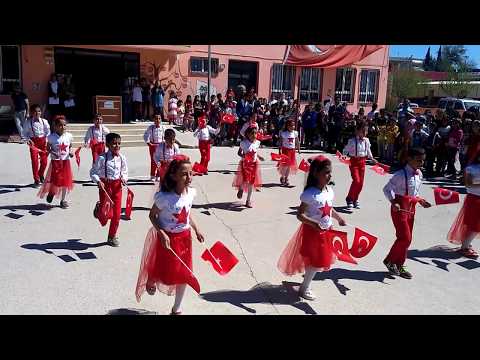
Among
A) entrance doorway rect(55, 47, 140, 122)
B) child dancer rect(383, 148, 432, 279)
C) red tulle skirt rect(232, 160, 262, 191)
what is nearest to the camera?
child dancer rect(383, 148, 432, 279)

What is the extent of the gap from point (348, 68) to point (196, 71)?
8782mm

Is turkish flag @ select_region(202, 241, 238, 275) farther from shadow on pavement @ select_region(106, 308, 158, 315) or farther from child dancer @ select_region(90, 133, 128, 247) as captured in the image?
child dancer @ select_region(90, 133, 128, 247)

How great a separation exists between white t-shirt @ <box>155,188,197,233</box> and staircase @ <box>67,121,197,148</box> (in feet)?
39.2

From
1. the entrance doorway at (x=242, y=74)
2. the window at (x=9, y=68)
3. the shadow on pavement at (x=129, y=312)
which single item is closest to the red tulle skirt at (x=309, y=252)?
the shadow on pavement at (x=129, y=312)

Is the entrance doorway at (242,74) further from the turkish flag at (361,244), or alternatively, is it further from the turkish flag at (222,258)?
the turkish flag at (222,258)

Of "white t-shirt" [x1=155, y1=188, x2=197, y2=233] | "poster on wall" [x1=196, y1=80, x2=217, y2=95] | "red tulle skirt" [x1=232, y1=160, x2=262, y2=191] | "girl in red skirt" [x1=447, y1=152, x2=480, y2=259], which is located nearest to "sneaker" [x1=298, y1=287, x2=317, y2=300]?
"white t-shirt" [x1=155, y1=188, x2=197, y2=233]

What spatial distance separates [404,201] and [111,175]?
409 centimetres

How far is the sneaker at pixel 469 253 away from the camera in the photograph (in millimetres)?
6883

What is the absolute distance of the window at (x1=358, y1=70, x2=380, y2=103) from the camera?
2578cm

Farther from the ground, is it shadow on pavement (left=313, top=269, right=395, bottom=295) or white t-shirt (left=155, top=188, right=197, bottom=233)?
white t-shirt (left=155, top=188, right=197, bottom=233)

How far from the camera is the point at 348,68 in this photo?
81.7 ft

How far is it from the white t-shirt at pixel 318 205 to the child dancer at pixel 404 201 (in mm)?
1158

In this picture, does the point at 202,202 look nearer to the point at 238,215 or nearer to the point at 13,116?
the point at 238,215
